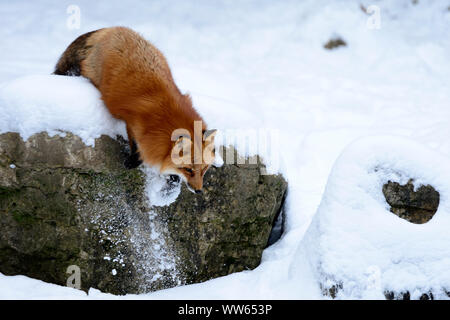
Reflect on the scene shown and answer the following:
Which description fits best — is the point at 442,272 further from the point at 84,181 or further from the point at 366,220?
the point at 84,181

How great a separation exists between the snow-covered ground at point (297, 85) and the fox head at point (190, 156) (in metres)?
0.72

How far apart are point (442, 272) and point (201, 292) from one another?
2.07 metres

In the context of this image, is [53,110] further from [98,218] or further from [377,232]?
[377,232]

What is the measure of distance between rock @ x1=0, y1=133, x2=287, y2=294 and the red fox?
0.31 m

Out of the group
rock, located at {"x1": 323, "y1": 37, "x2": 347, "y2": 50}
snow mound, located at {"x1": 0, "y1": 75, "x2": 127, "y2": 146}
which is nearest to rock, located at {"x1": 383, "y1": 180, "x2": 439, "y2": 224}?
snow mound, located at {"x1": 0, "y1": 75, "x2": 127, "y2": 146}

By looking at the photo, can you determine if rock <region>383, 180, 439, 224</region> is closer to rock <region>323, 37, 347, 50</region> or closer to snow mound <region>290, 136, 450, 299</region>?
snow mound <region>290, 136, 450, 299</region>

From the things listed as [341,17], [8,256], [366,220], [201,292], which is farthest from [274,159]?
[341,17]

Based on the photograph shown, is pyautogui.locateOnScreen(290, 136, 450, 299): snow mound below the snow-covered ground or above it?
below

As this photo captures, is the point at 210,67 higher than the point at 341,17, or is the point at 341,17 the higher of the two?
the point at 341,17

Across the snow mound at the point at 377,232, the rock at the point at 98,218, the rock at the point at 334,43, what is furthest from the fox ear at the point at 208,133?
the rock at the point at 334,43

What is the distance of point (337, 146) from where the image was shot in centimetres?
641

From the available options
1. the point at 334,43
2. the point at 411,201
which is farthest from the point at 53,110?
the point at 334,43

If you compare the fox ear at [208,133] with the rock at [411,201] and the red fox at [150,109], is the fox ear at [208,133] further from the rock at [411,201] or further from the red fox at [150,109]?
the rock at [411,201]

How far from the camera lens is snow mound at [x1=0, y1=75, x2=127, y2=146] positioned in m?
3.89
